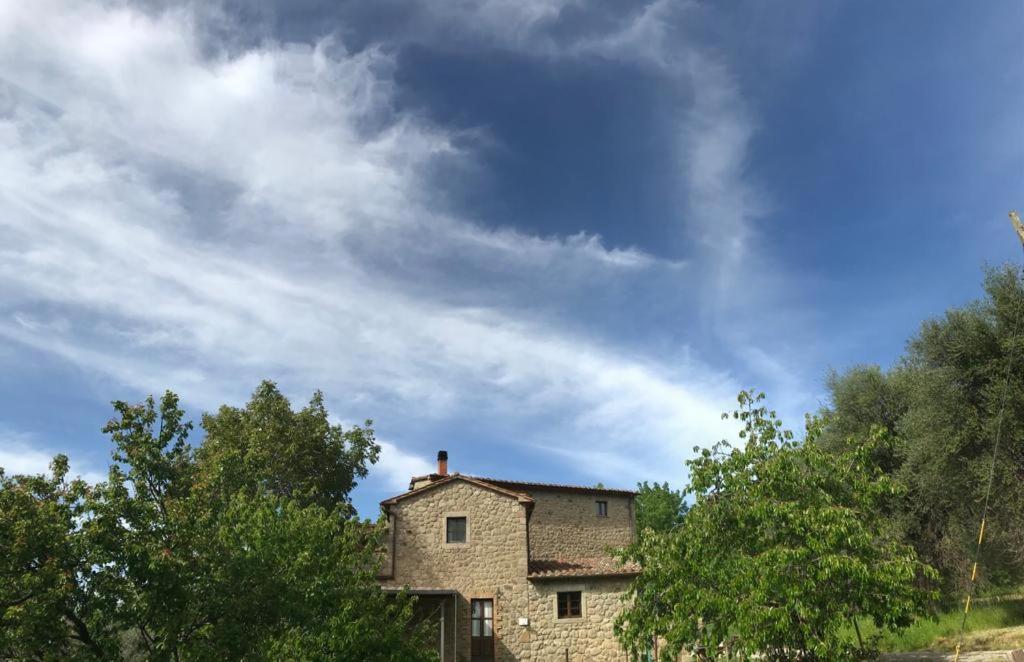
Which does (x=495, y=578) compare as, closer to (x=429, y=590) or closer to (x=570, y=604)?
(x=429, y=590)

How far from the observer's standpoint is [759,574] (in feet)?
42.8

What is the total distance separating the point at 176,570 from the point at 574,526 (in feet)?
69.7

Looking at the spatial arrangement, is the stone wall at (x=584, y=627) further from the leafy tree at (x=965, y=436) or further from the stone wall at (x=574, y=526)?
the leafy tree at (x=965, y=436)

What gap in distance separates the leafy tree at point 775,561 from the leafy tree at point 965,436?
10.3 ft

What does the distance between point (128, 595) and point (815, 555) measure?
39.7 feet

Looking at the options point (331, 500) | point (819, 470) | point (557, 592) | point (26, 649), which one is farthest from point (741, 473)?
point (331, 500)

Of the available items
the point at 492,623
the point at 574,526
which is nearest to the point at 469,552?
the point at 492,623

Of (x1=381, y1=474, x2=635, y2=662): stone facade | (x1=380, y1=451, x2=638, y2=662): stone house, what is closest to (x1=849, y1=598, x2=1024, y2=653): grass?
(x1=380, y1=451, x2=638, y2=662): stone house

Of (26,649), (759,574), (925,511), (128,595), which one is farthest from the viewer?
(925,511)

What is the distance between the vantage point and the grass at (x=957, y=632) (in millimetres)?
17219

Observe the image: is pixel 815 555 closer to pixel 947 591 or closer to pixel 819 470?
pixel 819 470

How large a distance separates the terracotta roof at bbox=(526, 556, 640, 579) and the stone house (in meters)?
0.04

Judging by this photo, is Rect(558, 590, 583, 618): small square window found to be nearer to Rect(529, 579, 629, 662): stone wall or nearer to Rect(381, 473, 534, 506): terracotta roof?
Rect(529, 579, 629, 662): stone wall

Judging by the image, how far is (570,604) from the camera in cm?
2331
